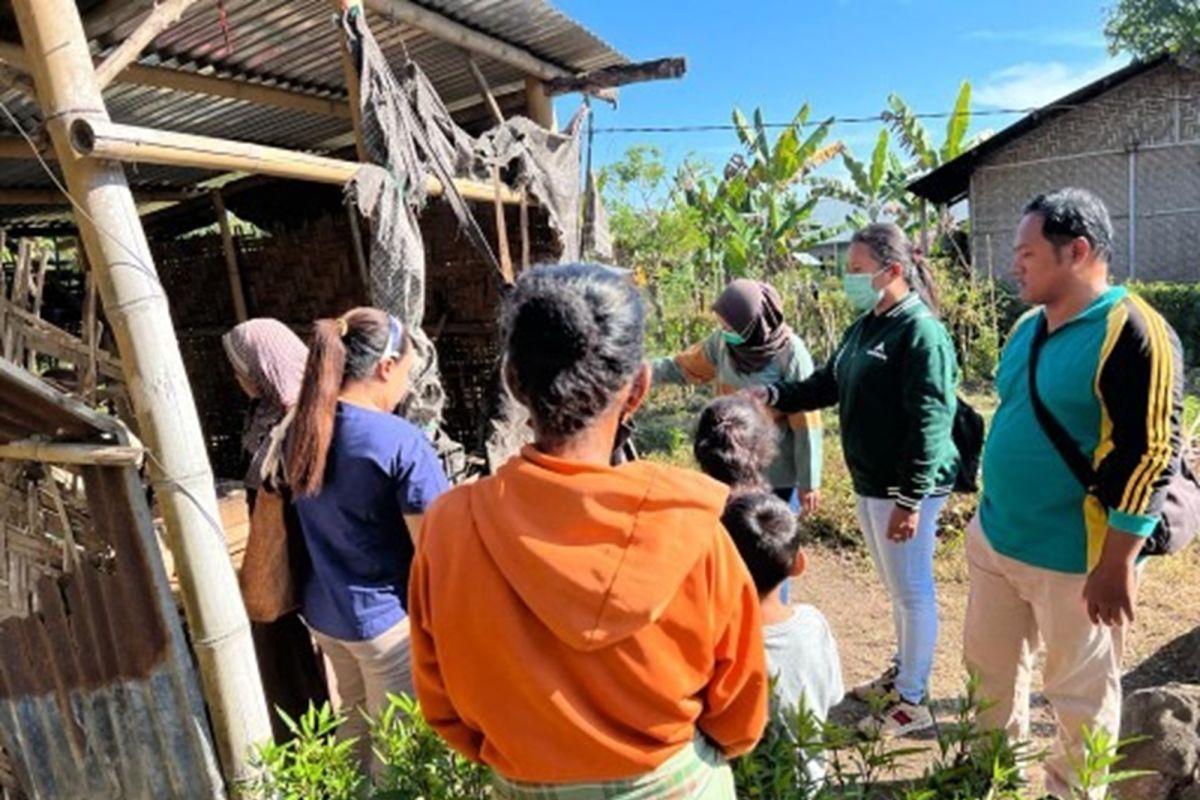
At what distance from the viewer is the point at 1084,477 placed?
2.13m

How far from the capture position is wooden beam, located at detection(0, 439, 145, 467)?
227 cm

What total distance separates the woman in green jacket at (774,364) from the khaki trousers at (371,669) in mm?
1583

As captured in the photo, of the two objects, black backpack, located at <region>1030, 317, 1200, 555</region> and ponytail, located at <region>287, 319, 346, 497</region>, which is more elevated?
ponytail, located at <region>287, 319, 346, 497</region>

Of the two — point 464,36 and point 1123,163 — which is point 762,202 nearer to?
point 1123,163

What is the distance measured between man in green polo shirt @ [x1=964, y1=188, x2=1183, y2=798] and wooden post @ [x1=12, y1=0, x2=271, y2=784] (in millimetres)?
1959

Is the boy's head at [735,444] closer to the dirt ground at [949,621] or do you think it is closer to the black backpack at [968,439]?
the black backpack at [968,439]

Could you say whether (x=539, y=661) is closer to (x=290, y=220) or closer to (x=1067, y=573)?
(x=1067, y=573)

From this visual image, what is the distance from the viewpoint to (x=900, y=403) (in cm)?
280

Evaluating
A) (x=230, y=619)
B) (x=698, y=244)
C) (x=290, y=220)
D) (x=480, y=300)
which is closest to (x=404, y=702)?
(x=230, y=619)

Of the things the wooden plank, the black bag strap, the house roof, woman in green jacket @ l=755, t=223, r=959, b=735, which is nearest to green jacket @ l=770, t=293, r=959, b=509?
woman in green jacket @ l=755, t=223, r=959, b=735

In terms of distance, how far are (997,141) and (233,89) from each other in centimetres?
1137

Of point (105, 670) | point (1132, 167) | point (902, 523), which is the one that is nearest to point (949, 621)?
point (902, 523)

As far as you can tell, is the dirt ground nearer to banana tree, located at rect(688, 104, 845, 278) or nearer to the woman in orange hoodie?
the woman in orange hoodie

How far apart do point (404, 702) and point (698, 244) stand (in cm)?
1254
